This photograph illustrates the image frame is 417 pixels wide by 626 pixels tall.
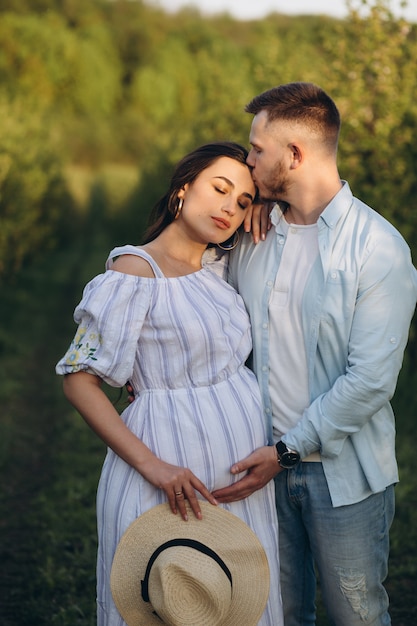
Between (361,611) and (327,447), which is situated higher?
(327,447)

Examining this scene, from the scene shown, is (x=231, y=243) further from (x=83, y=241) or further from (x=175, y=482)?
(x=83, y=241)

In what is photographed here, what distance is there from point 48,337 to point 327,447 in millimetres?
9665

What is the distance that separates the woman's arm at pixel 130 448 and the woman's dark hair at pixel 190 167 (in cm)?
71

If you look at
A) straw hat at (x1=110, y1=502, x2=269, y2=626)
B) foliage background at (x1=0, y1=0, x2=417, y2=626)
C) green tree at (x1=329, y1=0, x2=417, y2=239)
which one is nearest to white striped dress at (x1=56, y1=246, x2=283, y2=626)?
straw hat at (x1=110, y1=502, x2=269, y2=626)

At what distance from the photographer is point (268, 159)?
9.75ft

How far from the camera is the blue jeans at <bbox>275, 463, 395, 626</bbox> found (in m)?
2.85

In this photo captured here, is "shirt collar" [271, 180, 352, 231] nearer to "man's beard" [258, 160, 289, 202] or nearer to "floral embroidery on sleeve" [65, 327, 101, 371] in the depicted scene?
"man's beard" [258, 160, 289, 202]

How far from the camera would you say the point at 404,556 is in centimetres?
506

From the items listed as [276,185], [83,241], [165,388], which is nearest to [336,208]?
[276,185]

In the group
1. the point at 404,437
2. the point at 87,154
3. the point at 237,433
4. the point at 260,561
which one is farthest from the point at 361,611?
the point at 87,154

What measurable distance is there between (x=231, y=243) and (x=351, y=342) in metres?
0.73

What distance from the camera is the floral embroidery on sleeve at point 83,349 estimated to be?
2.71 metres

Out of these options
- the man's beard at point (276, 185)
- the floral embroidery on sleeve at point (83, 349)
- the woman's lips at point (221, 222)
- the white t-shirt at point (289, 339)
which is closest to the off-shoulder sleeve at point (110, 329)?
the floral embroidery on sleeve at point (83, 349)

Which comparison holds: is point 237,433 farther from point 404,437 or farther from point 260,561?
point 404,437
